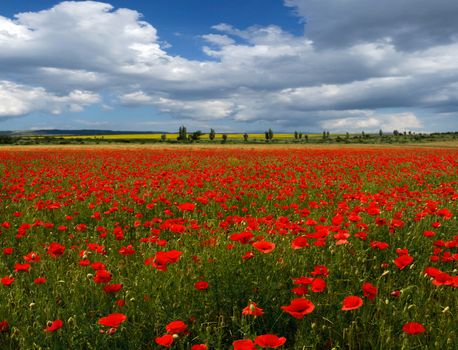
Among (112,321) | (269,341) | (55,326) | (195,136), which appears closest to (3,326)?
(55,326)

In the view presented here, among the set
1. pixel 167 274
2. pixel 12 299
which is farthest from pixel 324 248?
pixel 12 299

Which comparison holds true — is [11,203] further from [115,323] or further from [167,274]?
[115,323]

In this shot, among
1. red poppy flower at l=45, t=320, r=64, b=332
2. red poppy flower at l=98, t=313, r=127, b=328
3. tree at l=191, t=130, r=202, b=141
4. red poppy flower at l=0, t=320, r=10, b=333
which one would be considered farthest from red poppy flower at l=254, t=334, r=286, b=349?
tree at l=191, t=130, r=202, b=141

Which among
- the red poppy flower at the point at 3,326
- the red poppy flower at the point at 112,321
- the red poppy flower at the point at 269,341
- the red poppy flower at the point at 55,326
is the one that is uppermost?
the red poppy flower at the point at 269,341

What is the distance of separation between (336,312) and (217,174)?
290 inches

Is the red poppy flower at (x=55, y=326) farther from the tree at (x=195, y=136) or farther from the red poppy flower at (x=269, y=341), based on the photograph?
the tree at (x=195, y=136)

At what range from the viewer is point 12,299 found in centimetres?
285

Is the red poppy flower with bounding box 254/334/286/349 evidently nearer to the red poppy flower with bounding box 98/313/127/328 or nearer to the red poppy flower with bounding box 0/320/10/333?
the red poppy flower with bounding box 98/313/127/328

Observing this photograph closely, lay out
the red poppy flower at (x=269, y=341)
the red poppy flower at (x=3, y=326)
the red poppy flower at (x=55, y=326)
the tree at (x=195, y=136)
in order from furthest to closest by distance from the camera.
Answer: the tree at (x=195, y=136) → the red poppy flower at (x=3, y=326) → the red poppy flower at (x=55, y=326) → the red poppy flower at (x=269, y=341)

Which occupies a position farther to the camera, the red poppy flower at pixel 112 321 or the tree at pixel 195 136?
the tree at pixel 195 136

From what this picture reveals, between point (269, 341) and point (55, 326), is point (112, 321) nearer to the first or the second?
point (55, 326)

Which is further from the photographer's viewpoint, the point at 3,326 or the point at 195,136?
the point at 195,136

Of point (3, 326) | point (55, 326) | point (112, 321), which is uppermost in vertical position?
point (112, 321)

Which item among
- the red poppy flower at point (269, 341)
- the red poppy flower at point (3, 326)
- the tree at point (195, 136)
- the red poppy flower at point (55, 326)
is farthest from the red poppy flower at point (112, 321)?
the tree at point (195, 136)
